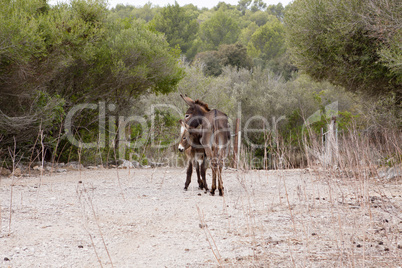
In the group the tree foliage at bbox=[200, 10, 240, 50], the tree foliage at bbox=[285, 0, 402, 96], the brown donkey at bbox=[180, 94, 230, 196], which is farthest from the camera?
the tree foliage at bbox=[200, 10, 240, 50]

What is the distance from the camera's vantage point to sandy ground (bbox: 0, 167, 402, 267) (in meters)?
3.61

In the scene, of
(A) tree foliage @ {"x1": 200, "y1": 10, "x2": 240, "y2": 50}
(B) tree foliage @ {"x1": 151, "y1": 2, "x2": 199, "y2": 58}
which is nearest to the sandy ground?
(B) tree foliage @ {"x1": 151, "y1": 2, "x2": 199, "y2": 58}

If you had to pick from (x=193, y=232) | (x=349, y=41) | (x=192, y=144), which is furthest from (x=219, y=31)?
(x=193, y=232)

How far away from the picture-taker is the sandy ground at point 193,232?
3607 mm

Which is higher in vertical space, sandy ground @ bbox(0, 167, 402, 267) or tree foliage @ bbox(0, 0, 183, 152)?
tree foliage @ bbox(0, 0, 183, 152)

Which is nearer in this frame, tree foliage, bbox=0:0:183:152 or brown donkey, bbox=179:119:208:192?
brown donkey, bbox=179:119:208:192

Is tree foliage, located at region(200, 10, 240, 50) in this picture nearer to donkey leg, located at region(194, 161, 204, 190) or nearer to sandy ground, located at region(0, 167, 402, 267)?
donkey leg, located at region(194, 161, 204, 190)

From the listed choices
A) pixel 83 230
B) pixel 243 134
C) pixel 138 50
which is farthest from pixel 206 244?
pixel 243 134

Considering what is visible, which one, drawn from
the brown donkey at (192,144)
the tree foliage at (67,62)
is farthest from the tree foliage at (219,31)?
the brown donkey at (192,144)

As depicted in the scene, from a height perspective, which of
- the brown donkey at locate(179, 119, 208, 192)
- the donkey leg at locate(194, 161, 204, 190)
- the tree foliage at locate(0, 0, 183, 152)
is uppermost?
the tree foliage at locate(0, 0, 183, 152)

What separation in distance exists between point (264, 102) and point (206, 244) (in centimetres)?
2076

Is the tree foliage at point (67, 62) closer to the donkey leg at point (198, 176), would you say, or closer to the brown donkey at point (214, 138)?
the donkey leg at point (198, 176)

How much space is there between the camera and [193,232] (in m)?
4.57

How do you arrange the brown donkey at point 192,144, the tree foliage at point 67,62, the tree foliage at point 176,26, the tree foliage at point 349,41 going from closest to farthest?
the brown donkey at point 192,144 < the tree foliage at point 67,62 < the tree foliage at point 349,41 < the tree foliage at point 176,26
